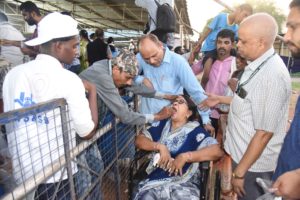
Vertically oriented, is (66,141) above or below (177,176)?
above

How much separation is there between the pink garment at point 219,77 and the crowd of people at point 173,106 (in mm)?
772

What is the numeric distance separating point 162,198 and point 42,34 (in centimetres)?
154

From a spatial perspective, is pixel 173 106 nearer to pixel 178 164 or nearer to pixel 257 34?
pixel 178 164

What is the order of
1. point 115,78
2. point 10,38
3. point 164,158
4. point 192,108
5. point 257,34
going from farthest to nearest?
point 10,38
point 192,108
point 164,158
point 115,78
point 257,34

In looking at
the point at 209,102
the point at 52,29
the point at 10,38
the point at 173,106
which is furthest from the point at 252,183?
the point at 10,38

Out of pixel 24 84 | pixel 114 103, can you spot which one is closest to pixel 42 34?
pixel 24 84

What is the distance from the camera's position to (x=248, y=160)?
185 cm

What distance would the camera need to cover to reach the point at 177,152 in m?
2.59

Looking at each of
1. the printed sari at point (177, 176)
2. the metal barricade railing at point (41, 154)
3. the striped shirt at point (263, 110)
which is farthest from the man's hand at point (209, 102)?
the metal barricade railing at point (41, 154)

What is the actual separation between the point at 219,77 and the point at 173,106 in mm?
1245

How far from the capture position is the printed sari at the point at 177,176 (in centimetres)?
239

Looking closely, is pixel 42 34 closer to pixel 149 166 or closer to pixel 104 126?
pixel 104 126

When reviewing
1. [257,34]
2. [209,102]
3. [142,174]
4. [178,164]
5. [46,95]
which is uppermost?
[257,34]

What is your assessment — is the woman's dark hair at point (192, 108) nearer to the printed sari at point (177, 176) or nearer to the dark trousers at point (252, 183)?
the printed sari at point (177, 176)
